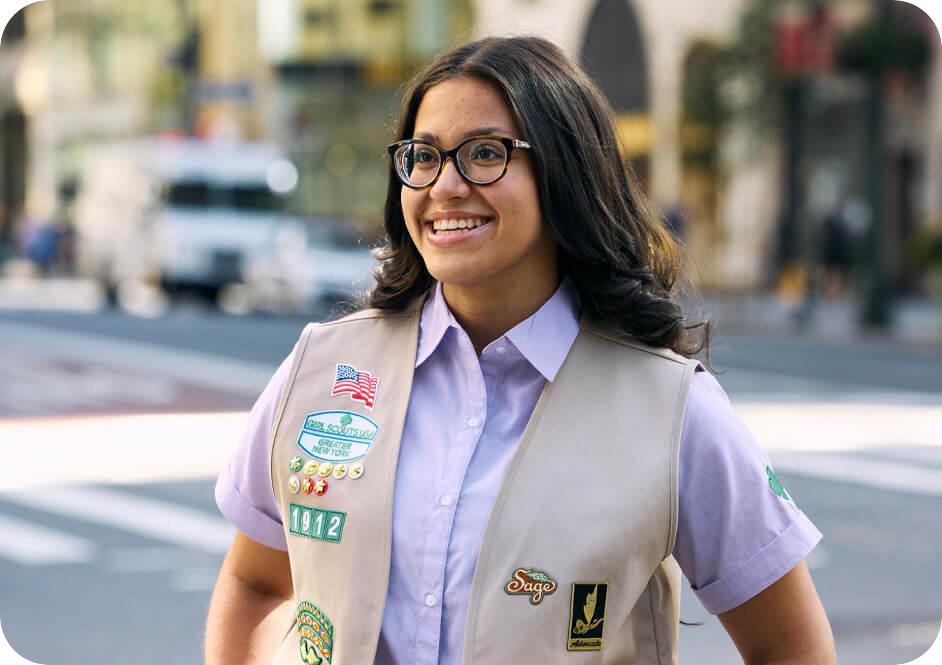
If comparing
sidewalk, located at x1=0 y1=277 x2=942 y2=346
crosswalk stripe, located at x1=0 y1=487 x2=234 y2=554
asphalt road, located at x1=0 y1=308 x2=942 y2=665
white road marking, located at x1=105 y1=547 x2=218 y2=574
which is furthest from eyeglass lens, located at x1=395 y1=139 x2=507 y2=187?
sidewalk, located at x1=0 y1=277 x2=942 y2=346

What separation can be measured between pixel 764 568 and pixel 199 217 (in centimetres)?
2770

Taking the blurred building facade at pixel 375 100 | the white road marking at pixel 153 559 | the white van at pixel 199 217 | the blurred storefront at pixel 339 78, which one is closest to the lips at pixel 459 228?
the white road marking at pixel 153 559

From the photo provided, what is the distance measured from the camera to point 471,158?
7.70 ft

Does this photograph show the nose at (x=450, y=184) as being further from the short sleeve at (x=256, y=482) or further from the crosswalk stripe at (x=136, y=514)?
the crosswalk stripe at (x=136, y=514)

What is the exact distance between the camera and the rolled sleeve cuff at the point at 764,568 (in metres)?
2.31

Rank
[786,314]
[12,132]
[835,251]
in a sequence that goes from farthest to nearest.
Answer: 1. [12,132]
2. [835,251]
3. [786,314]

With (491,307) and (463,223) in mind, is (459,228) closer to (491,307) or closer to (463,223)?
(463,223)

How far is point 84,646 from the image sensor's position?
6621 mm

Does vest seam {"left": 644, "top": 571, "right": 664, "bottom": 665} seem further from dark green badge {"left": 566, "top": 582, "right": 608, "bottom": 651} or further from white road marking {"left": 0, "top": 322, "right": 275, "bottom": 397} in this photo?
white road marking {"left": 0, "top": 322, "right": 275, "bottom": 397}

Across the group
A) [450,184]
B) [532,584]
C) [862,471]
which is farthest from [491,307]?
[862,471]

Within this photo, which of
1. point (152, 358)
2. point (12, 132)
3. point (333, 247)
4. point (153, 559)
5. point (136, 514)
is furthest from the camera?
point (12, 132)

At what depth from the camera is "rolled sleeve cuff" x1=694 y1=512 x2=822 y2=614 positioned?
7.59 feet

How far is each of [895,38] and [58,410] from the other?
47.1 feet

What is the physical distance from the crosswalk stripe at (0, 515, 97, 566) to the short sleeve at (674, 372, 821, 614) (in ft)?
20.9
